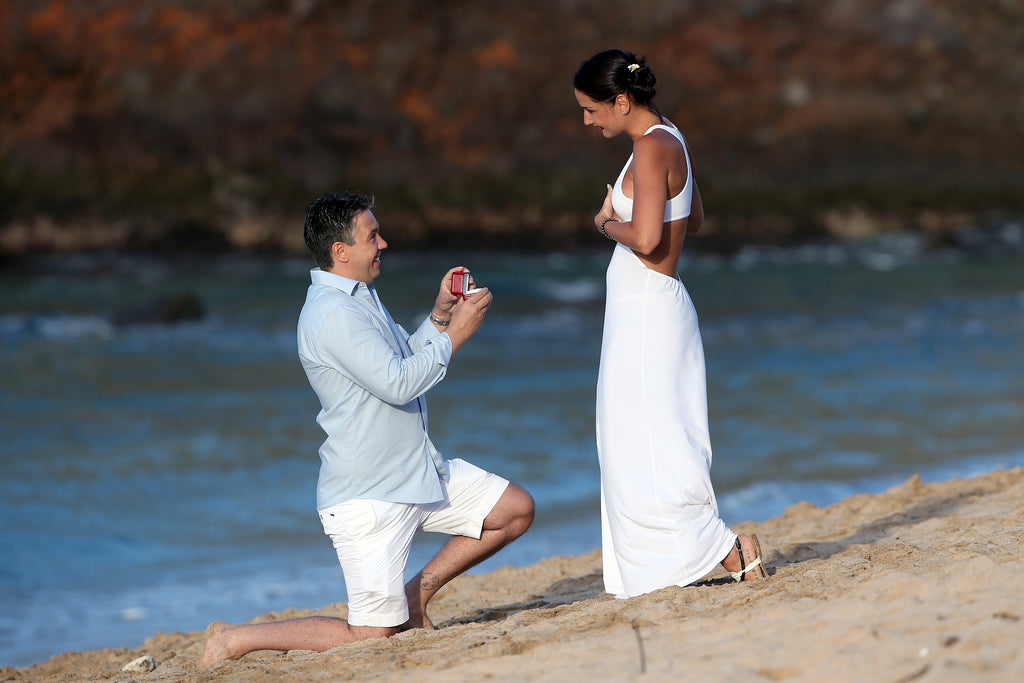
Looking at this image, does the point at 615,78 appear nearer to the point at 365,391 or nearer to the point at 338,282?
the point at 338,282

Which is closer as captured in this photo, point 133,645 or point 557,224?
point 133,645

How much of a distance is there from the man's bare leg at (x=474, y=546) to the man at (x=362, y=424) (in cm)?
18

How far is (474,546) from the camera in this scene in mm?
4148

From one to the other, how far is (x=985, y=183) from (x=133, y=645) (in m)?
43.1

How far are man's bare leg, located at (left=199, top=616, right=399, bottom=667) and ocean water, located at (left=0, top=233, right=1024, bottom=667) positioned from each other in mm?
1827

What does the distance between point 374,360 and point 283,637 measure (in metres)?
1.05

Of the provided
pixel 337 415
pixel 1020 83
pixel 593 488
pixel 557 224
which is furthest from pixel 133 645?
pixel 1020 83

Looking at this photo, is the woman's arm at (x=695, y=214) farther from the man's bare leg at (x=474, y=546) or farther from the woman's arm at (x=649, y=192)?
the man's bare leg at (x=474, y=546)

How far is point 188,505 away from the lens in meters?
8.09

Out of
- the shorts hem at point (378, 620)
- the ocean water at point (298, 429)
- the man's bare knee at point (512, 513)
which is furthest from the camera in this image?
the ocean water at point (298, 429)

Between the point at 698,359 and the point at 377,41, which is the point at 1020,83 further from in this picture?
the point at 698,359

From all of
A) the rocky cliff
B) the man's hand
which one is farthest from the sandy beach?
the rocky cliff

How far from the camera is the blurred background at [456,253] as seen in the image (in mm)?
7879

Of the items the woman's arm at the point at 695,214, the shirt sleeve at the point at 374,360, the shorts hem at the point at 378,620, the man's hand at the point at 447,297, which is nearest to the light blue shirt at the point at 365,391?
the shirt sleeve at the point at 374,360
